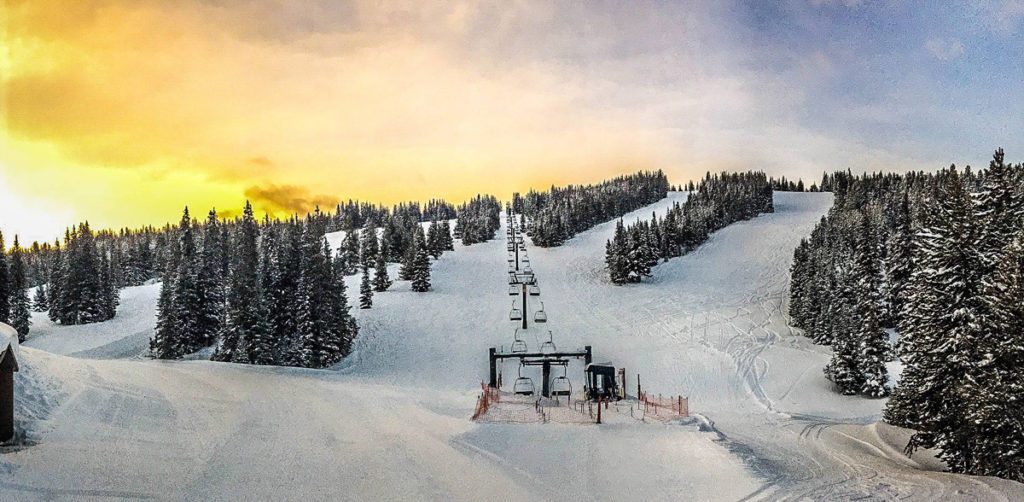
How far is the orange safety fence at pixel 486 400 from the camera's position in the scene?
26.1 metres

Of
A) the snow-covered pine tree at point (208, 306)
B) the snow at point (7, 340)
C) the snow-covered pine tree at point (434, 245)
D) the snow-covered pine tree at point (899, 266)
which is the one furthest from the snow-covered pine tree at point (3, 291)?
the snow-covered pine tree at point (899, 266)

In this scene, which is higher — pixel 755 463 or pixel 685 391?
pixel 755 463

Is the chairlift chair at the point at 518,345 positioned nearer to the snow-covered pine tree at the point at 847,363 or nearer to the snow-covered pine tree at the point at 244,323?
the snow-covered pine tree at the point at 244,323

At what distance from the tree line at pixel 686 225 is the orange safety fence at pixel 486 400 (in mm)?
50146


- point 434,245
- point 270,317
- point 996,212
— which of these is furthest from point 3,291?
point 996,212

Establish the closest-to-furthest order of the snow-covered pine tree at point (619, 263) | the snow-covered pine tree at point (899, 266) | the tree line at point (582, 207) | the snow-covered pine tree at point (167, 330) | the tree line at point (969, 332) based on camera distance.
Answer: the tree line at point (969, 332)
the snow-covered pine tree at point (167, 330)
the snow-covered pine tree at point (899, 266)
the snow-covered pine tree at point (619, 263)
the tree line at point (582, 207)

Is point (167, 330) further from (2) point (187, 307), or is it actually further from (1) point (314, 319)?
(1) point (314, 319)

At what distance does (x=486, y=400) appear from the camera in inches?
1109

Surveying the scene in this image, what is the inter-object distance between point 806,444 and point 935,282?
8.31 meters

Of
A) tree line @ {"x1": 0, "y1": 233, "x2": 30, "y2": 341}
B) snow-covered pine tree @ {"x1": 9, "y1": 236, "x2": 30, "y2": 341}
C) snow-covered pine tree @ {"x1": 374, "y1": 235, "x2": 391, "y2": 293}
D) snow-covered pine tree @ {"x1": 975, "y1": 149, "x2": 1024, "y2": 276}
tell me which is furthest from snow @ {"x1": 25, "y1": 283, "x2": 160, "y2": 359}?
snow-covered pine tree @ {"x1": 975, "y1": 149, "x2": 1024, "y2": 276}

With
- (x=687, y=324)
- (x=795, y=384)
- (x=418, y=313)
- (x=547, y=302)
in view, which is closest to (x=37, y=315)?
(x=418, y=313)

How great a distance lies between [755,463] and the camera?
18.8 m

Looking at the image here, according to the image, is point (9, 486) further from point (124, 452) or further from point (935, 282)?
point (935, 282)

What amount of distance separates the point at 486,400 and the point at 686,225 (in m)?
83.4
